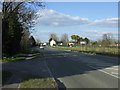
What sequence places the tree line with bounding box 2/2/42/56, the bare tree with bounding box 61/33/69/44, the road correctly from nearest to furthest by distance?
the road
the tree line with bounding box 2/2/42/56
the bare tree with bounding box 61/33/69/44

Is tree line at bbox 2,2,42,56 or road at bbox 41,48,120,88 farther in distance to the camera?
tree line at bbox 2,2,42,56

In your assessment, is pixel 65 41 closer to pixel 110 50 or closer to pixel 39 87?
pixel 110 50

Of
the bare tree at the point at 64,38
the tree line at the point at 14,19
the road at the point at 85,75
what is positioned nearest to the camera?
the road at the point at 85,75

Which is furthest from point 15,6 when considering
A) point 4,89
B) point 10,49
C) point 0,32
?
point 4,89

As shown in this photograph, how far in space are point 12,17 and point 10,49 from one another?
631 cm

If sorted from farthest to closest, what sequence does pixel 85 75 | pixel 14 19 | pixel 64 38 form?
pixel 64 38 → pixel 14 19 → pixel 85 75

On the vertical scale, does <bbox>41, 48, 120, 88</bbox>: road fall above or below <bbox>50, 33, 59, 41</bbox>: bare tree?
below

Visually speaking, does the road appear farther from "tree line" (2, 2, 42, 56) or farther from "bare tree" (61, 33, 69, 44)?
"bare tree" (61, 33, 69, 44)

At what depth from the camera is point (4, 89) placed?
31.3 ft

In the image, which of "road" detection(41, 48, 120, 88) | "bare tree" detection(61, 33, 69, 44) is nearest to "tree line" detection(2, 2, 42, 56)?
"road" detection(41, 48, 120, 88)

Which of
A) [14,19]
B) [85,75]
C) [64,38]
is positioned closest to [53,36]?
[64,38]

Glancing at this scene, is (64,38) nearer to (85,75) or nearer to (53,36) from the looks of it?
(53,36)

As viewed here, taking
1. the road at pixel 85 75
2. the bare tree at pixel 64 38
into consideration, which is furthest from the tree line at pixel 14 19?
the bare tree at pixel 64 38

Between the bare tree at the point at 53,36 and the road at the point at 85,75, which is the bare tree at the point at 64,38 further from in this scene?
the road at the point at 85,75
